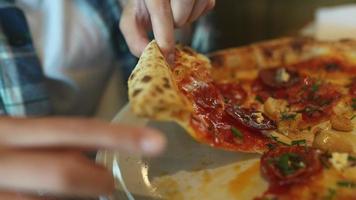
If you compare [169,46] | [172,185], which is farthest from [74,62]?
[172,185]

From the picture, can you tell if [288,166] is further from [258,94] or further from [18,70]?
[18,70]

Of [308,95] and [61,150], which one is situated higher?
[61,150]

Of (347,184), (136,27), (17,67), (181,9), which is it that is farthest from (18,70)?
(347,184)

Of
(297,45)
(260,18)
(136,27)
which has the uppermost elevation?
(136,27)

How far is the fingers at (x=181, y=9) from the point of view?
0.88 metres

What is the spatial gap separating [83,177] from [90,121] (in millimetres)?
61

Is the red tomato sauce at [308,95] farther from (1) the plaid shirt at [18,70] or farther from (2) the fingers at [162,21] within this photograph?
(1) the plaid shirt at [18,70]

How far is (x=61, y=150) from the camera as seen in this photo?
533 mm

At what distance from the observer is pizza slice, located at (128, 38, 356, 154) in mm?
747

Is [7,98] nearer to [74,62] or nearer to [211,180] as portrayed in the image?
[74,62]

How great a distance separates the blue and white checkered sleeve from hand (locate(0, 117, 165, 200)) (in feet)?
1.92

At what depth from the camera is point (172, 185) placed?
0.80 m

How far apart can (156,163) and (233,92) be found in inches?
11.0

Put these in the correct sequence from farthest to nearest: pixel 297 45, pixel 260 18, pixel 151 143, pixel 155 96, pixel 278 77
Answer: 1. pixel 260 18
2. pixel 297 45
3. pixel 278 77
4. pixel 155 96
5. pixel 151 143
